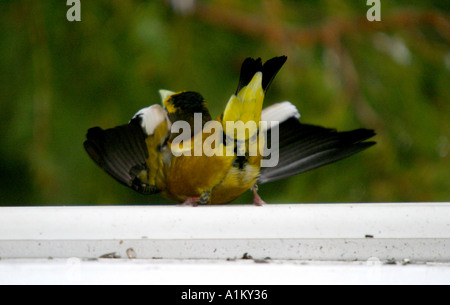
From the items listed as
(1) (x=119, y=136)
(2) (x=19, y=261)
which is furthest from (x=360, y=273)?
(1) (x=119, y=136)

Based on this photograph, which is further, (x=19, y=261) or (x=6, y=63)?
(x=6, y=63)

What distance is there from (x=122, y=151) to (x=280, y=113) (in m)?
0.27

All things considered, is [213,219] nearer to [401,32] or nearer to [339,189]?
[339,189]

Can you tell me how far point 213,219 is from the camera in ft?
1.55

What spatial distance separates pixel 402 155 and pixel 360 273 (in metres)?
0.83

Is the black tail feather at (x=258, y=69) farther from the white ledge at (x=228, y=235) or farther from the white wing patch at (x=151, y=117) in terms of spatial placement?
the white ledge at (x=228, y=235)

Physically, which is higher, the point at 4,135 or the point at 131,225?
the point at 4,135

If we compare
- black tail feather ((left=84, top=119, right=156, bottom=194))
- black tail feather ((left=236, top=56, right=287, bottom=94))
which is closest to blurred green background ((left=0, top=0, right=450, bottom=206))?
black tail feather ((left=84, top=119, right=156, bottom=194))

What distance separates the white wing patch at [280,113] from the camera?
34.3 inches

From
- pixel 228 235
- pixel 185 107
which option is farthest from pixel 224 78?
pixel 228 235

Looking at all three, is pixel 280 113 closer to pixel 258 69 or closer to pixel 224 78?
pixel 258 69

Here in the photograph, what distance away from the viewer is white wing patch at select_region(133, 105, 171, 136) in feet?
2.77

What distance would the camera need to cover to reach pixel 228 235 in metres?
0.46

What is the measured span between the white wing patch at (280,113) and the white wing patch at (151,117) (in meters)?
0.16
